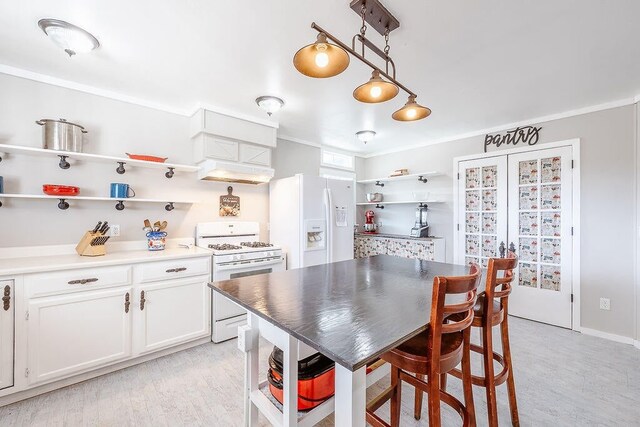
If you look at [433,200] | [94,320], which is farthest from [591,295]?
[94,320]

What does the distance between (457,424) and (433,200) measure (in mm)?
3180

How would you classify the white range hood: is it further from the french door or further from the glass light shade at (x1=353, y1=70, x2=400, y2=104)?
the french door

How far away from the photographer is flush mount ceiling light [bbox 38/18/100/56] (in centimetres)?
179

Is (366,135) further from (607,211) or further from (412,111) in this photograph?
(607,211)

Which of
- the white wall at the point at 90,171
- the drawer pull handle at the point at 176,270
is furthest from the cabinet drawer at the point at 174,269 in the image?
the white wall at the point at 90,171

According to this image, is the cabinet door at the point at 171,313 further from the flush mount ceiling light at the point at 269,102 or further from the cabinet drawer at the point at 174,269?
the flush mount ceiling light at the point at 269,102

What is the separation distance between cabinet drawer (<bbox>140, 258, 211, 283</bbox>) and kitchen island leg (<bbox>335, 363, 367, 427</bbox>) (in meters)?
2.15

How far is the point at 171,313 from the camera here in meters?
2.60

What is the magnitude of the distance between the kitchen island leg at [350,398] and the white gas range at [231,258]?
6.95ft

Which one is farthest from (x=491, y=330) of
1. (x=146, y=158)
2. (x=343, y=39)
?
(x=146, y=158)

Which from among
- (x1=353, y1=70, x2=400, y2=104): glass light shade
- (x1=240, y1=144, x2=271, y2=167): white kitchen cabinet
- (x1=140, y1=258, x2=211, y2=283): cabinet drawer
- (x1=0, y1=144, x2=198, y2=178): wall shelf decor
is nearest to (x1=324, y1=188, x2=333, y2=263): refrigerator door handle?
(x1=240, y1=144, x2=271, y2=167): white kitchen cabinet

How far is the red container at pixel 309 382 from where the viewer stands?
151 centimetres

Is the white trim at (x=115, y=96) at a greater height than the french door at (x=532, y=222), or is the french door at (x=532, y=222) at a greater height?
the white trim at (x=115, y=96)

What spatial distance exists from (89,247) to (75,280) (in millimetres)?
413
